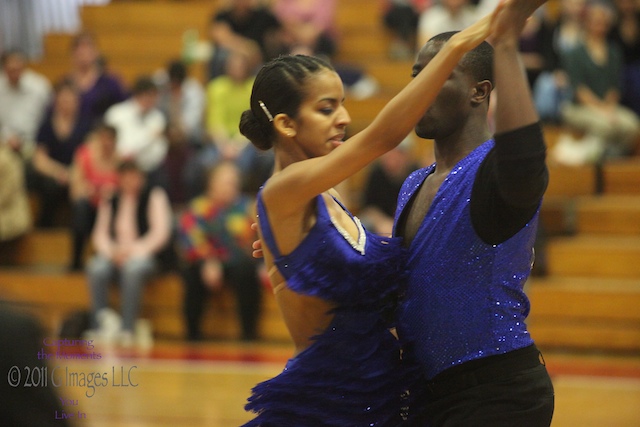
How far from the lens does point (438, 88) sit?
8.48 ft

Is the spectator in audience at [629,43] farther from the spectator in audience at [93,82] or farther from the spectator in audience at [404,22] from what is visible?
the spectator in audience at [93,82]

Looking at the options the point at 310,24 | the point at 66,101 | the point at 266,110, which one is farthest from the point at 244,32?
the point at 266,110

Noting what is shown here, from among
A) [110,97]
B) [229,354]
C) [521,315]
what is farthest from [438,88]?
[110,97]

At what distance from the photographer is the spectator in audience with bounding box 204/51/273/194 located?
9.38 metres

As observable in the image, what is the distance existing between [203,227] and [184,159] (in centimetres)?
137

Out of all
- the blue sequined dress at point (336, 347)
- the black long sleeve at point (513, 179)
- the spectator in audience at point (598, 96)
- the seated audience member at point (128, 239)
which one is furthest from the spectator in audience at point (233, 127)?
the black long sleeve at point (513, 179)

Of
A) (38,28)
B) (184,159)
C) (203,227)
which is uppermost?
(38,28)

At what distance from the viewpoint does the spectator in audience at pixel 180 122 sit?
1000 centimetres

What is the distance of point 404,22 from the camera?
36.7ft

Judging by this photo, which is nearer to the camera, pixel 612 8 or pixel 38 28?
pixel 612 8

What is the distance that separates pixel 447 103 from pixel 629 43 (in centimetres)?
754

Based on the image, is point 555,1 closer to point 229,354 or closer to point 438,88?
point 229,354

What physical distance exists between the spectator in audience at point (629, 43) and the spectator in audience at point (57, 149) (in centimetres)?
576

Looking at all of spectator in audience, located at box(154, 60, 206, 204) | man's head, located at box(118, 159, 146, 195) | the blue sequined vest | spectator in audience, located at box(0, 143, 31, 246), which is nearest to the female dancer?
the blue sequined vest
